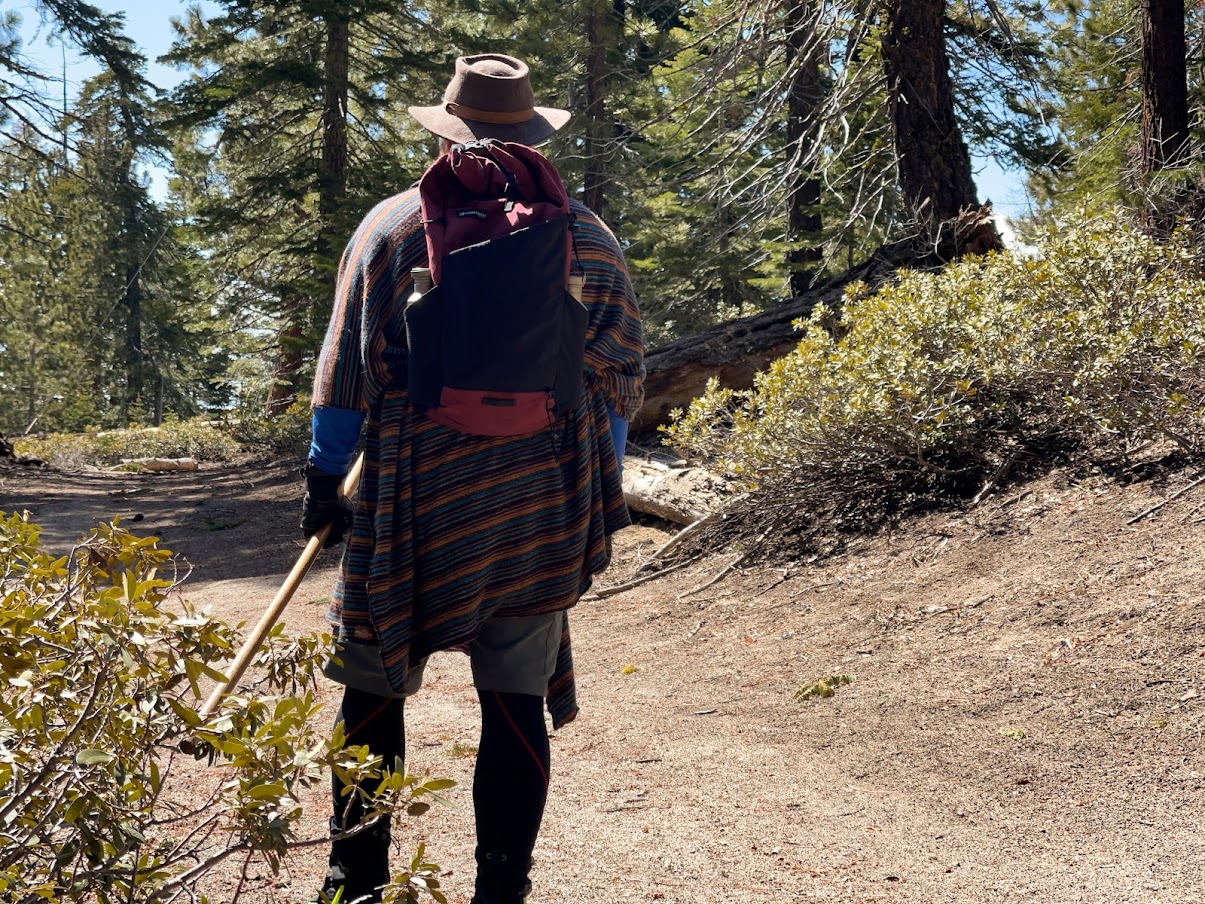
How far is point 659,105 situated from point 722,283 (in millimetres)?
4010

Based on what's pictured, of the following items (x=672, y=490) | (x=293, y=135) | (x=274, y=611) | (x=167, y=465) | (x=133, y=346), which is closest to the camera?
(x=274, y=611)

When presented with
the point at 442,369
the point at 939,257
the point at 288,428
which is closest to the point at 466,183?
the point at 442,369

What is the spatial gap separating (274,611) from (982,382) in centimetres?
465

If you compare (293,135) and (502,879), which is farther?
(293,135)

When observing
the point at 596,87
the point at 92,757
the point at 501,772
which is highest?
the point at 596,87

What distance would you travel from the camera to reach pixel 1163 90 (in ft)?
26.1

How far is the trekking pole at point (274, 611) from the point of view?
2020 mm

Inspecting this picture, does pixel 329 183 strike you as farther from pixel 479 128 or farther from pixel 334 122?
pixel 479 128

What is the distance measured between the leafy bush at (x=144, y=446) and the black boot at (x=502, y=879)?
1974 centimetres

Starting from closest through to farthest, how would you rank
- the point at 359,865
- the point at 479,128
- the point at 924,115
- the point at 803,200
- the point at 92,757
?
the point at 92,757
the point at 359,865
the point at 479,128
the point at 924,115
the point at 803,200

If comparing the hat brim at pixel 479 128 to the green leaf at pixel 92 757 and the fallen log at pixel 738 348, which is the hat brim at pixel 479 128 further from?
the fallen log at pixel 738 348

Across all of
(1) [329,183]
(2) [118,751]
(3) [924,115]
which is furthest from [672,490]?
(1) [329,183]

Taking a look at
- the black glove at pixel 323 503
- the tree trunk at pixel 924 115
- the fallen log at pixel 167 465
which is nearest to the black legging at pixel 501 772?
the black glove at pixel 323 503

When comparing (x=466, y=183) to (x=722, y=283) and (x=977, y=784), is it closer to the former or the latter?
(x=977, y=784)
